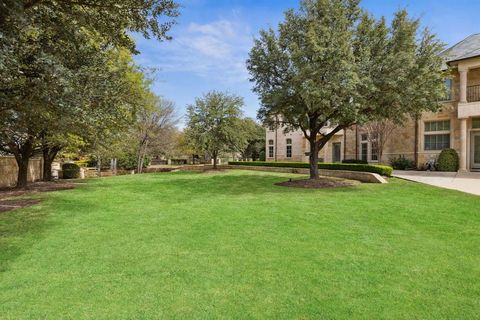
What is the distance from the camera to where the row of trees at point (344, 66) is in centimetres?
1162

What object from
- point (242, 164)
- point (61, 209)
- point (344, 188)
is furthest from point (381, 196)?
point (242, 164)

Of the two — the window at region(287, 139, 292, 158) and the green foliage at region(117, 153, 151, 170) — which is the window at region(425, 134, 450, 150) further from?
the green foliage at region(117, 153, 151, 170)

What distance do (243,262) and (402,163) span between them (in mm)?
19714

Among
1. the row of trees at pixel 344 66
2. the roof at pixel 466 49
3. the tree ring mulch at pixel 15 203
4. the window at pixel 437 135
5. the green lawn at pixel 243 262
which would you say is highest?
the roof at pixel 466 49

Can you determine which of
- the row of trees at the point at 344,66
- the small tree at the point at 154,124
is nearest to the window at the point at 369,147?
the row of trees at the point at 344,66

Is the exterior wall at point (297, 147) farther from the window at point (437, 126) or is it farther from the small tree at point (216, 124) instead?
the window at point (437, 126)

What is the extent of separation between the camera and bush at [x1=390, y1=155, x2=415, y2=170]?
20906mm

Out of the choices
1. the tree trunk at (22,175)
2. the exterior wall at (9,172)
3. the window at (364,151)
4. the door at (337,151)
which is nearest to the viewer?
the tree trunk at (22,175)

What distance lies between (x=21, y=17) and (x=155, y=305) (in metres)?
4.80

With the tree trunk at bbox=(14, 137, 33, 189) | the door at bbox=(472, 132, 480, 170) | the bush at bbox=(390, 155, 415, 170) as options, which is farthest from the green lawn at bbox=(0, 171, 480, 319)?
the door at bbox=(472, 132, 480, 170)

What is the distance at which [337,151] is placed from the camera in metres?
28.4

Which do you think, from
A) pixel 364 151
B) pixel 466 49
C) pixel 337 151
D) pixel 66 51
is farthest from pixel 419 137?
pixel 66 51

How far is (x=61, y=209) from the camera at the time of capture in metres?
8.70

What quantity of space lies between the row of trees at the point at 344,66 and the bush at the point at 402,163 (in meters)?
8.36
